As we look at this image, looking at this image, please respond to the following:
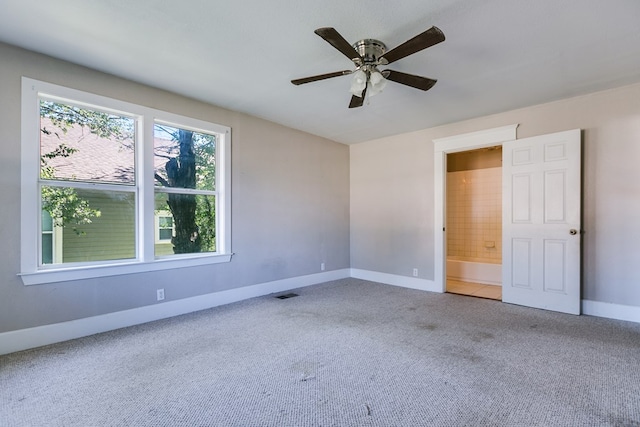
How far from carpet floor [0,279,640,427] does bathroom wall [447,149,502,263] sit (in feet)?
8.33

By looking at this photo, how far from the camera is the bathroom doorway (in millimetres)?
5402

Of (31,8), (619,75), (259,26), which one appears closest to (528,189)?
(619,75)

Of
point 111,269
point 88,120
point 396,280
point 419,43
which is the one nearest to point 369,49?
point 419,43

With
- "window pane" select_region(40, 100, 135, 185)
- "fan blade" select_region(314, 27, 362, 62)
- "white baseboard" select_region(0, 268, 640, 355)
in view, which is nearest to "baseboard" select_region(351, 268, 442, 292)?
"white baseboard" select_region(0, 268, 640, 355)

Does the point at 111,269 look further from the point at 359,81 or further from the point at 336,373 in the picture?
the point at 359,81

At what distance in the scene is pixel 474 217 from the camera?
5.95 m

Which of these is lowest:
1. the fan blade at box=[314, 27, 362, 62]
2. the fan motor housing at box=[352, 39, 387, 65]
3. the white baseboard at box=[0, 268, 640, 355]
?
the white baseboard at box=[0, 268, 640, 355]

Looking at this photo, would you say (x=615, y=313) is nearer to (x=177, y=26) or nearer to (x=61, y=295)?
(x=177, y=26)

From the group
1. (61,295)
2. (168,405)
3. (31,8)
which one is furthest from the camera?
(61,295)

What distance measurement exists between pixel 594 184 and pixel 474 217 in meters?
2.61

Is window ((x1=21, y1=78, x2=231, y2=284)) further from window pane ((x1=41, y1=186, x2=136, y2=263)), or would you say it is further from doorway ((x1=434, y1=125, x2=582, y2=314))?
doorway ((x1=434, y1=125, x2=582, y2=314))

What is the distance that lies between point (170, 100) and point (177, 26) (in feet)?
4.51

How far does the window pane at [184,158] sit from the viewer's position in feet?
11.2

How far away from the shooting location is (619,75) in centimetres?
293
